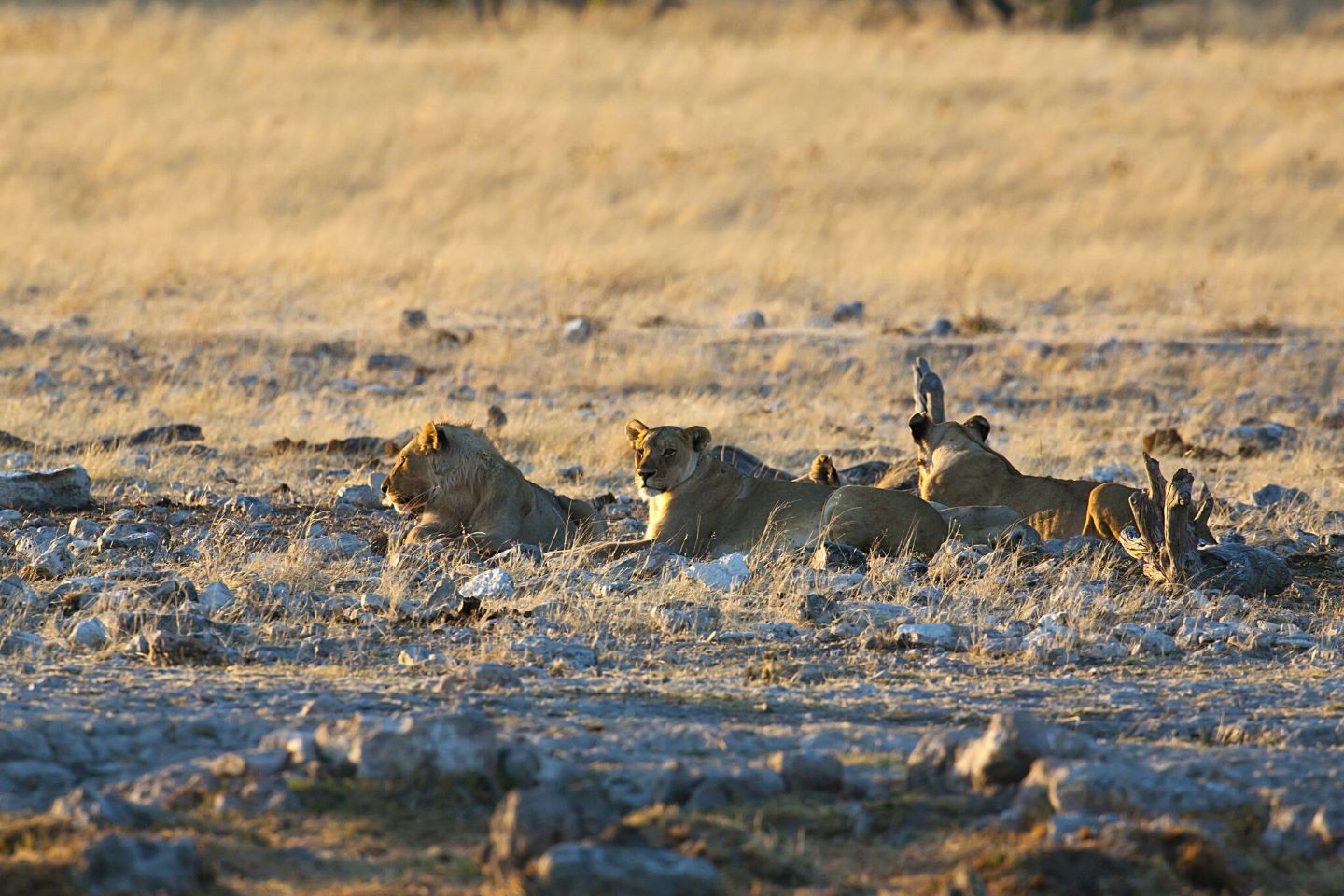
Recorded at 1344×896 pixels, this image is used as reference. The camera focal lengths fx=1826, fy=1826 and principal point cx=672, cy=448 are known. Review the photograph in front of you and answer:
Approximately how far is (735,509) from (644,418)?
5.02 m

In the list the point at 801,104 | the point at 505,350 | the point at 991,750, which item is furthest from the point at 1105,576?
the point at 801,104

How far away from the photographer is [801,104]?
30.5m

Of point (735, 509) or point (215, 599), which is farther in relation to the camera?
point (735, 509)

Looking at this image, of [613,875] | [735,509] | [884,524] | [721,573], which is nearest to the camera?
[613,875]

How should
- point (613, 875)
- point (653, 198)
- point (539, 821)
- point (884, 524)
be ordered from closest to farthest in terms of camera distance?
point (613, 875) → point (539, 821) → point (884, 524) → point (653, 198)

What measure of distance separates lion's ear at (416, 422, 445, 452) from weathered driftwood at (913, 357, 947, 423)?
10.5ft

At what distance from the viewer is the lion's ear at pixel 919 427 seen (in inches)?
423

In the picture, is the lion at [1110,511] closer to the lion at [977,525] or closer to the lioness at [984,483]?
the lioness at [984,483]

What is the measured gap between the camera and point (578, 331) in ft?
58.3

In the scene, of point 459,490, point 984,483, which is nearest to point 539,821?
point 459,490

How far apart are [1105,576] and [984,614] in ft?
3.87

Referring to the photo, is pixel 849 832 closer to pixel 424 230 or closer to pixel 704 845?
pixel 704 845

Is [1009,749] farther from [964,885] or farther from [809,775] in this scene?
[964,885]

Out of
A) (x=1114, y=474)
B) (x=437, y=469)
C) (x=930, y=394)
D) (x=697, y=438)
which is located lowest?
(x=1114, y=474)
